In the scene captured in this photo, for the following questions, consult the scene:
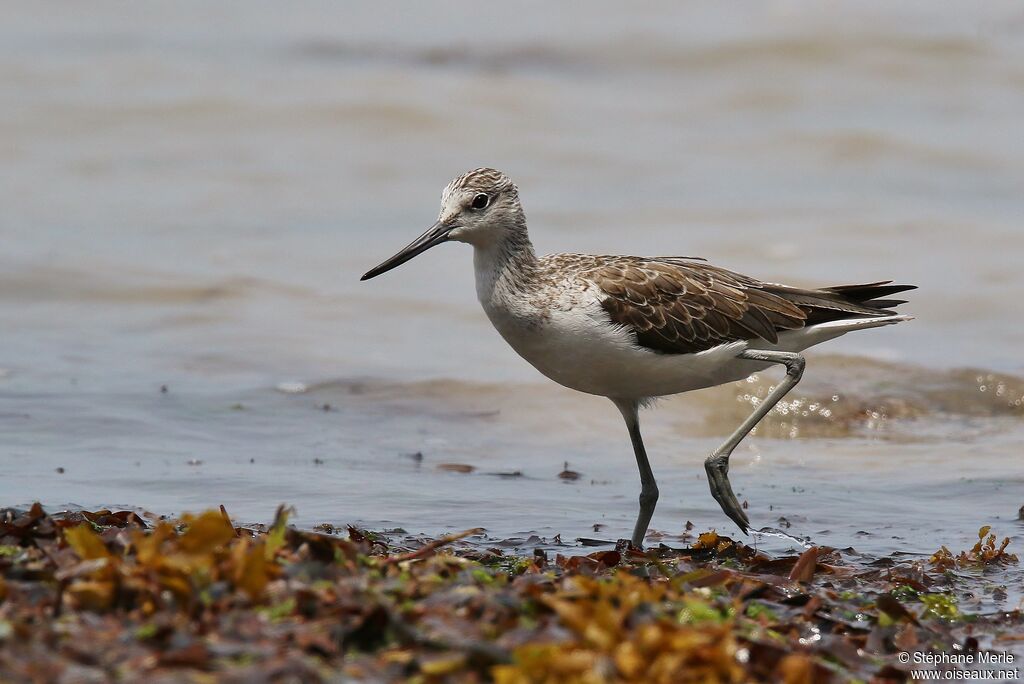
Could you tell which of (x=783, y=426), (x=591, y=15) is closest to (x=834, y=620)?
(x=783, y=426)

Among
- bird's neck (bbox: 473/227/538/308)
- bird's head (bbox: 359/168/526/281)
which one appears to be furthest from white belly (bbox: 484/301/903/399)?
bird's head (bbox: 359/168/526/281)

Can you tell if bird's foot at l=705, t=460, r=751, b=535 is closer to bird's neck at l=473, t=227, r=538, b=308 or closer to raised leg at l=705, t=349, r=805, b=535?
raised leg at l=705, t=349, r=805, b=535

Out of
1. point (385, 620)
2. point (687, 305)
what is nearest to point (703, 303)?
point (687, 305)

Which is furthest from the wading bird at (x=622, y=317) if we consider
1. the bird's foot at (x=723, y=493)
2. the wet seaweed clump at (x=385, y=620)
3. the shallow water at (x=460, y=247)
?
the wet seaweed clump at (x=385, y=620)

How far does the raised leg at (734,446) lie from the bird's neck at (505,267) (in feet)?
4.74

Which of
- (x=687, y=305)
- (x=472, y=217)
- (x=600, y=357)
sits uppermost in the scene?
(x=472, y=217)

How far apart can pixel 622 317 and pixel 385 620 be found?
336cm

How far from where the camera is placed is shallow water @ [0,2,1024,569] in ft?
31.4

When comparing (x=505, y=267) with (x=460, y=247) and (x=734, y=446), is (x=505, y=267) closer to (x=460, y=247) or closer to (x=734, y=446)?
(x=734, y=446)

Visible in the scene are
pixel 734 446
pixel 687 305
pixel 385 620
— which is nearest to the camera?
pixel 385 620

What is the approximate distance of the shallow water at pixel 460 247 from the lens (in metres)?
9.57

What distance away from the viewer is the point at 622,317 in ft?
25.7

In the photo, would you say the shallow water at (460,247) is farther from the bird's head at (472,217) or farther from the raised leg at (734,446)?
the bird's head at (472,217)

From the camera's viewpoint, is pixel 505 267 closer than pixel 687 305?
Yes
